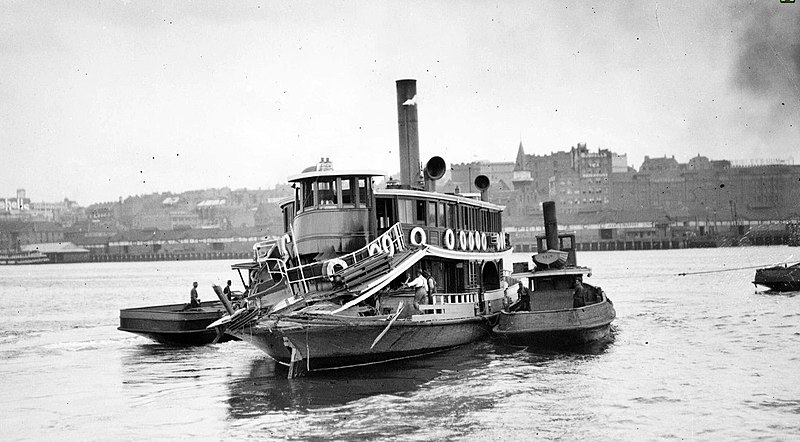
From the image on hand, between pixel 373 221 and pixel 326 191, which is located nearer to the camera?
pixel 326 191

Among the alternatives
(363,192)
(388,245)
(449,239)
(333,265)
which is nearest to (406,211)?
(363,192)

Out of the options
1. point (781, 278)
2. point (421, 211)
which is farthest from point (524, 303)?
point (781, 278)

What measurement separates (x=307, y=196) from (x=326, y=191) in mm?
725

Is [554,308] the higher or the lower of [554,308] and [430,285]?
the lower

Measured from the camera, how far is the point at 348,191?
94.8 ft

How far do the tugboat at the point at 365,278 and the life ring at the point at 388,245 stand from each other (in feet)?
0.22

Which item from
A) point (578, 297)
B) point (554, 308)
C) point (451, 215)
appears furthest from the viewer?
point (554, 308)

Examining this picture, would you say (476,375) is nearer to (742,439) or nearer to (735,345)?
(742,439)

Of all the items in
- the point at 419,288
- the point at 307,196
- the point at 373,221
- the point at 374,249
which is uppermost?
the point at 307,196

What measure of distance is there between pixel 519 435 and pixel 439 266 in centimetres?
1199

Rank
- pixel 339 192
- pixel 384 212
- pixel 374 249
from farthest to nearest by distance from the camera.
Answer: pixel 384 212
pixel 339 192
pixel 374 249

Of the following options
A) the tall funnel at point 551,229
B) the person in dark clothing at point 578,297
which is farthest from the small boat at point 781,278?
the person in dark clothing at point 578,297

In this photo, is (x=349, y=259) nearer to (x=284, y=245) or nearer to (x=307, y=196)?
(x=284, y=245)

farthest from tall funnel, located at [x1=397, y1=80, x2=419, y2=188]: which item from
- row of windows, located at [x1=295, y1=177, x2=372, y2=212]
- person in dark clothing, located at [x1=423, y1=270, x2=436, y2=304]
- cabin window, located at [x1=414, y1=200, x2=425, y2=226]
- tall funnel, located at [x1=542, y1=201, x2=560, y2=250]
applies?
tall funnel, located at [x1=542, y1=201, x2=560, y2=250]
